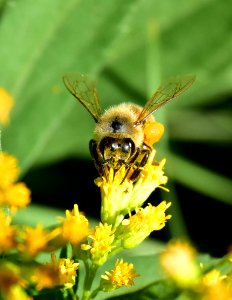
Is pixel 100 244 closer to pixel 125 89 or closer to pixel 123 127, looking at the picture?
pixel 123 127

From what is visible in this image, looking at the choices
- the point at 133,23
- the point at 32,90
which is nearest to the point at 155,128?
the point at 32,90

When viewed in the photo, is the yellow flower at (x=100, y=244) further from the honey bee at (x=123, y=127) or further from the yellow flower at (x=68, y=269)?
the honey bee at (x=123, y=127)

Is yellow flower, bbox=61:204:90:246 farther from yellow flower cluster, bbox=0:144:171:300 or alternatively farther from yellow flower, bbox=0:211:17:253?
yellow flower, bbox=0:211:17:253

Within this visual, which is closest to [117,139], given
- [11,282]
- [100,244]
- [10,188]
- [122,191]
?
[122,191]

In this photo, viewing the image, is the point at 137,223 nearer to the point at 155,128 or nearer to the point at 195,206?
the point at 155,128

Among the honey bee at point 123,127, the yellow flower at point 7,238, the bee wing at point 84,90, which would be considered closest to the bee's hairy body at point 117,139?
the honey bee at point 123,127

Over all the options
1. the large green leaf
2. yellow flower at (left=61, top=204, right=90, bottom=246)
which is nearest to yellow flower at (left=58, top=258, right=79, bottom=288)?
yellow flower at (left=61, top=204, right=90, bottom=246)

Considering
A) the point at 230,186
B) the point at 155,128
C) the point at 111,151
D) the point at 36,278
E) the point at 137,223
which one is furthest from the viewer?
the point at 230,186
